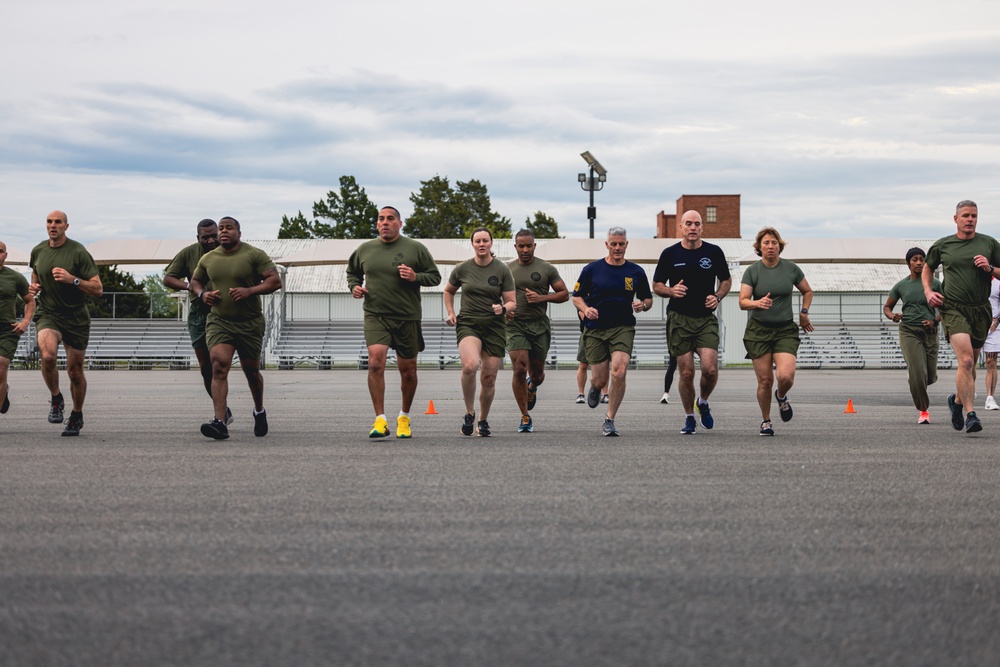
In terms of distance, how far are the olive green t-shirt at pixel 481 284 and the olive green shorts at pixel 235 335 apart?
191 centimetres

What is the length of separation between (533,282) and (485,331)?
1756mm

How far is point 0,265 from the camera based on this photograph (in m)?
12.8

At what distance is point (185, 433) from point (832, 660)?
30.9 ft

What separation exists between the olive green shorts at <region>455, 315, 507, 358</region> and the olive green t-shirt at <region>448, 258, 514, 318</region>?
0.06 meters

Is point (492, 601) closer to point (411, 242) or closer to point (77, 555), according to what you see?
point (77, 555)

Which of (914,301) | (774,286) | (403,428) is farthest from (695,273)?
→ (914,301)

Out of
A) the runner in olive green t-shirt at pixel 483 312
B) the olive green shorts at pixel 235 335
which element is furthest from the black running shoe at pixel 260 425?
the runner in olive green t-shirt at pixel 483 312

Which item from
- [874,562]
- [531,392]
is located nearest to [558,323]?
[531,392]

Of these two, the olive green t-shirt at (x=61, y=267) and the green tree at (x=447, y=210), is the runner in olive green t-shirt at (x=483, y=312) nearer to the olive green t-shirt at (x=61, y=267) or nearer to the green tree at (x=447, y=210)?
the olive green t-shirt at (x=61, y=267)

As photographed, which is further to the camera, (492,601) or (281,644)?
(492,601)

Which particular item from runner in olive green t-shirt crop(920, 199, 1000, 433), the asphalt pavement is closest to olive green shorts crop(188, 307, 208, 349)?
the asphalt pavement

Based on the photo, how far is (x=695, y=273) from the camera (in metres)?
12.8

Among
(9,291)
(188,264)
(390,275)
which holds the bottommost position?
Answer: (9,291)

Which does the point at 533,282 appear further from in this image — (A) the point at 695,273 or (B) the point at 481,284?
(A) the point at 695,273
